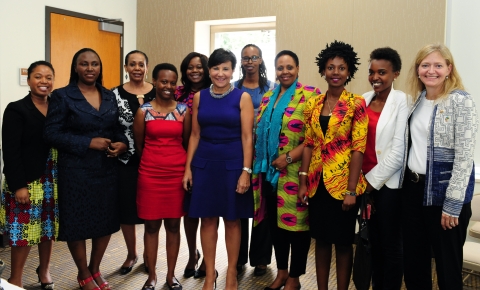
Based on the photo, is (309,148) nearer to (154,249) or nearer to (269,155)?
(269,155)

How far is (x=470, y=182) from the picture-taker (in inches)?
83.3

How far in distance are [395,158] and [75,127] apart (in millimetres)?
1825

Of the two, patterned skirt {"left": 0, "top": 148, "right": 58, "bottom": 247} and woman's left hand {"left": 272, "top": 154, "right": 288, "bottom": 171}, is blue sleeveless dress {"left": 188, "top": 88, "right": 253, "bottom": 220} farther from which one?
patterned skirt {"left": 0, "top": 148, "right": 58, "bottom": 247}

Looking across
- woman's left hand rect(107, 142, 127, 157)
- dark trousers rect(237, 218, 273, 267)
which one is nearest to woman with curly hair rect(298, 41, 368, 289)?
dark trousers rect(237, 218, 273, 267)

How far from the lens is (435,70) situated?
2.17 meters

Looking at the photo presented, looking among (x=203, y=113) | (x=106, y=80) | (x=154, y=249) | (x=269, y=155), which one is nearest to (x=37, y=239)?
(x=154, y=249)

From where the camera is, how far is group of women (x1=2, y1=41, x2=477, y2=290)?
231cm

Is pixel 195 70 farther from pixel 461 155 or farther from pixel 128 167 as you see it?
pixel 461 155

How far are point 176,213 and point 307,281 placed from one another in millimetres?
1086

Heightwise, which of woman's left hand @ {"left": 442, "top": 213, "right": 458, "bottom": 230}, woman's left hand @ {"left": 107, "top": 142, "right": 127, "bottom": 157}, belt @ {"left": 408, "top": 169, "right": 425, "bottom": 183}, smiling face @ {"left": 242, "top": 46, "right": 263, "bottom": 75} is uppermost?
smiling face @ {"left": 242, "top": 46, "right": 263, "bottom": 75}

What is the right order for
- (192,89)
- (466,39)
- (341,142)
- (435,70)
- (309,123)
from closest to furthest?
1. (435,70)
2. (341,142)
3. (309,123)
4. (192,89)
5. (466,39)

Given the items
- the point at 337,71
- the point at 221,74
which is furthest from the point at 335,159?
the point at 221,74

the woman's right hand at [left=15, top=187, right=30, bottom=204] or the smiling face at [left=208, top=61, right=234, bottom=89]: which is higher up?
the smiling face at [left=208, top=61, right=234, bottom=89]

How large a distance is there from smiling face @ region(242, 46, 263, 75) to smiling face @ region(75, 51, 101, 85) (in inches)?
39.5
